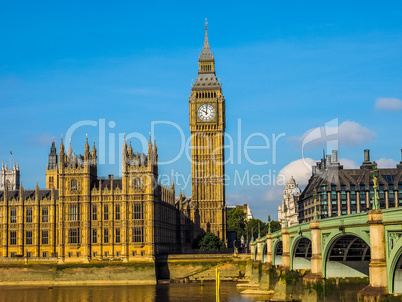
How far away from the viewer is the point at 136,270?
14625cm

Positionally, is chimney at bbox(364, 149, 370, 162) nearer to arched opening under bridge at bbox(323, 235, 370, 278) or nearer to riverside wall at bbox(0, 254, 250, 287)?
riverside wall at bbox(0, 254, 250, 287)

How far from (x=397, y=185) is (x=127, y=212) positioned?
223 ft

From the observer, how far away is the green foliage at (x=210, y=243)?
182875mm

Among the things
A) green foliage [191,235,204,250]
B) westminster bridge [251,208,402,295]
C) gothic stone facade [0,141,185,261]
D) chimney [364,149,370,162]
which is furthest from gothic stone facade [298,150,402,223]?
westminster bridge [251,208,402,295]

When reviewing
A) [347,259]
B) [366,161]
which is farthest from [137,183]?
[347,259]

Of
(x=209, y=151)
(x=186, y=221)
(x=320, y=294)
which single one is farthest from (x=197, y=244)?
(x=320, y=294)

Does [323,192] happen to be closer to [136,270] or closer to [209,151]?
[209,151]

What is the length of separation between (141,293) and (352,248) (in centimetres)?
5610

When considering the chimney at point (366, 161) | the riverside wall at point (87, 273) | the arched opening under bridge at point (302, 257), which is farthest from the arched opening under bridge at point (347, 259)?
the chimney at point (366, 161)

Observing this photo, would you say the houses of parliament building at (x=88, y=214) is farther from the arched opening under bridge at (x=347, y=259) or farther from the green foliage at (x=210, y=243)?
the arched opening under bridge at (x=347, y=259)

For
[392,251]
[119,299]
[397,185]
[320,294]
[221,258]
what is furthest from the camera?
[397,185]

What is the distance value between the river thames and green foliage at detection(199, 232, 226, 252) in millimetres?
34544

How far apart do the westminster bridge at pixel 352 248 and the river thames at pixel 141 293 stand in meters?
7.70

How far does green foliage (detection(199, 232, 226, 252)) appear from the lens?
183 metres
